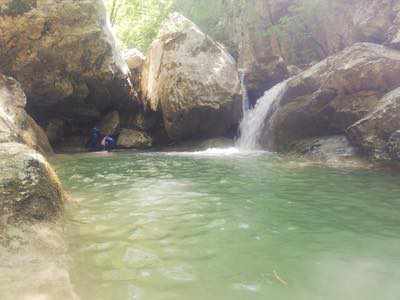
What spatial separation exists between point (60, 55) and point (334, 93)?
11.2 m

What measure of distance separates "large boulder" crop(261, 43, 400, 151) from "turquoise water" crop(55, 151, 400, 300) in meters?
5.29

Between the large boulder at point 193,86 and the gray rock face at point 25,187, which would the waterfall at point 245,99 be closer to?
the large boulder at point 193,86

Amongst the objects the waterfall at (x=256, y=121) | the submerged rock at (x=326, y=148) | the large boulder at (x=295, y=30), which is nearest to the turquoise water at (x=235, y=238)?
the submerged rock at (x=326, y=148)

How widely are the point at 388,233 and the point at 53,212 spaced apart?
4573mm

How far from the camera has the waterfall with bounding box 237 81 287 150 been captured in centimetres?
1898

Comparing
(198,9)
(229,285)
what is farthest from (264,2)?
(229,285)

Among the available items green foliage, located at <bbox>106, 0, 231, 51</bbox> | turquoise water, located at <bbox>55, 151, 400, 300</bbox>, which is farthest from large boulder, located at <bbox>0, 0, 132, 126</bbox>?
green foliage, located at <bbox>106, 0, 231, 51</bbox>

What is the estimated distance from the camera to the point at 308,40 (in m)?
22.8

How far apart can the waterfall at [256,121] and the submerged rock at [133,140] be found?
4.80m

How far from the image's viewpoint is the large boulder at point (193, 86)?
64.5 ft

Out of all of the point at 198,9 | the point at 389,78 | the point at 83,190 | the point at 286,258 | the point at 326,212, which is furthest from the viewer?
the point at 198,9

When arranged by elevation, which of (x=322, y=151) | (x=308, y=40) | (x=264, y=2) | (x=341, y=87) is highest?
(x=264, y=2)

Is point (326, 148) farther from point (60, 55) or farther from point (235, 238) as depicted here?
point (60, 55)

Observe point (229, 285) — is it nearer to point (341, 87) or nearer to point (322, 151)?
point (322, 151)
